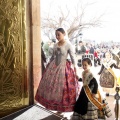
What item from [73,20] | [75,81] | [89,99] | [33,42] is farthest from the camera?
[33,42]

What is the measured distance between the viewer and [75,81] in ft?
6.39

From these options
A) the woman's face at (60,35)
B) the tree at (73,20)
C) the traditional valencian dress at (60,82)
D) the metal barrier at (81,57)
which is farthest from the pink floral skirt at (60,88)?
the tree at (73,20)

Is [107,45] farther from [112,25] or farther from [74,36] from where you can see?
[74,36]

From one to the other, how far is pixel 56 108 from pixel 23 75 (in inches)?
29.3

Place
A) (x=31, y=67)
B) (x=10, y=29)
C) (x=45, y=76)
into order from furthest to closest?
(x=31, y=67), (x=10, y=29), (x=45, y=76)

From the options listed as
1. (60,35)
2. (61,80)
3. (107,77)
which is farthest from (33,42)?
(107,77)

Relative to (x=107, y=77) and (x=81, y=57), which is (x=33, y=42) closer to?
(x=81, y=57)

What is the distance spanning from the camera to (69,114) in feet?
6.98

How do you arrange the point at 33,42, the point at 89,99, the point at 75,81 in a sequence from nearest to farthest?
1. the point at 89,99
2. the point at 75,81
3. the point at 33,42

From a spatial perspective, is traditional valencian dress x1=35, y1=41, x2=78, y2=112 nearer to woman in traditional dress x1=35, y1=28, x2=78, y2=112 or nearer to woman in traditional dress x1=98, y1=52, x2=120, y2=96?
woman in traditional dress x1=35, y1=28, x2=78, y2=112

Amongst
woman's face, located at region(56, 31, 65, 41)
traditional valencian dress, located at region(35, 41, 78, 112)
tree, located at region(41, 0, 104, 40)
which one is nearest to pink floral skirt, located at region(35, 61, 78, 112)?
traditional valencian dress, located at region(35, 41, 78, 112)

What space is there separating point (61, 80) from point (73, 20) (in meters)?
0.69

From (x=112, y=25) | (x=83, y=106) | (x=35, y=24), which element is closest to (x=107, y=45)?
(x=112, y=25)

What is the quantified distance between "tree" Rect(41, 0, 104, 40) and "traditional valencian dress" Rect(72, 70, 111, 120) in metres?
0.51
